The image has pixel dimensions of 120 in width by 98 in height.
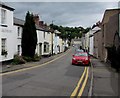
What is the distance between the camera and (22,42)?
31.6 m

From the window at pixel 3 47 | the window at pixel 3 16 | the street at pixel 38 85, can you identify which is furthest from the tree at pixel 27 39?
the street at pixel 38 85

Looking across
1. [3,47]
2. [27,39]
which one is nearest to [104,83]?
[3,47]

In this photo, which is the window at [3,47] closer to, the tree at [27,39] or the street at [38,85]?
the tree at [27,39]

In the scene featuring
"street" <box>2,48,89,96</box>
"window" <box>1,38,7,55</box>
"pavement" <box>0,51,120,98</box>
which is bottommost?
"pavement" <box>0,51,120,98</box>

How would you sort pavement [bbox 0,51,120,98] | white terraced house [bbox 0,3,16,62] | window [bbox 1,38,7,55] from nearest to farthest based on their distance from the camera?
1. pavement [bbox 0,51,120,98]
2. white terraced house [bbox 0,3,16,62]
3. window [bbox 1,38,7,55]

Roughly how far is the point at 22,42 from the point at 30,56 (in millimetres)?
2141

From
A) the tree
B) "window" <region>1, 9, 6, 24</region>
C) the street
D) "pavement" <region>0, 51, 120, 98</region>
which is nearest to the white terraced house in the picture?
"window" <region>1, 9, 6, 24</region>

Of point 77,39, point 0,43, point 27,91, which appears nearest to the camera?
point 27,91

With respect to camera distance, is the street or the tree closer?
the street

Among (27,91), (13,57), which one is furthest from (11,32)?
(27,91)

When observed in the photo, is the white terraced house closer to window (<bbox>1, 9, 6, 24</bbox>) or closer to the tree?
window (<bbox>1, 9, 6, 24</bbox>)

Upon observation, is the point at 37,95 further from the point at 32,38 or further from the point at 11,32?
the point at 32,38

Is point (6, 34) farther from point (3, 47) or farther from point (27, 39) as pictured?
point (27, 39)

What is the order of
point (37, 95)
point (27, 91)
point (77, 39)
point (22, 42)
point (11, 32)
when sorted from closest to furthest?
point (37, 95), point (27, 91), point (11, 32), point (22, 42), point (77, 39)
